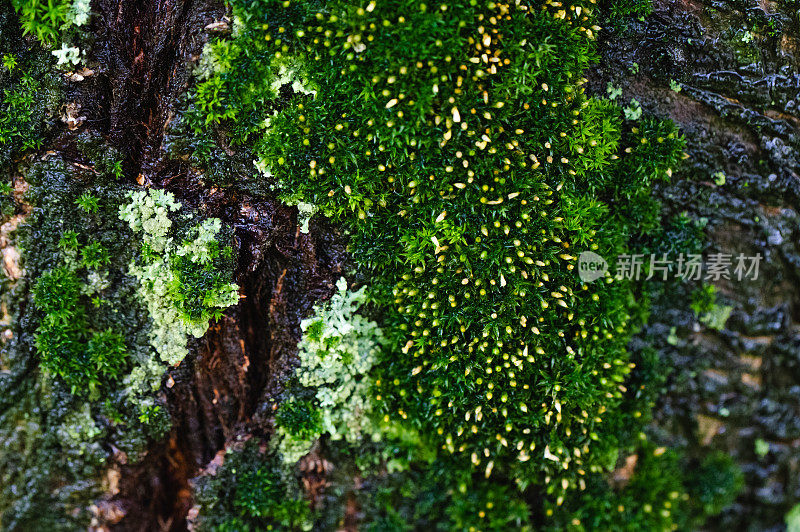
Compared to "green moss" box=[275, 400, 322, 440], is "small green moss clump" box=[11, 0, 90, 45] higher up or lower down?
higher up

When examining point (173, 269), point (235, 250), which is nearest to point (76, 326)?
point (173, 269)

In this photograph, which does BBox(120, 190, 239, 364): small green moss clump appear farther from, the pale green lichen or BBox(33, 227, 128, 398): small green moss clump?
the pale green lichen

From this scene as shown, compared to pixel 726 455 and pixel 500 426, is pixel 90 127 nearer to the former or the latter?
pixel 500 426

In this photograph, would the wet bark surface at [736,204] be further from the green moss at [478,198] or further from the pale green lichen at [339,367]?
the pale green lichen at [339,367]

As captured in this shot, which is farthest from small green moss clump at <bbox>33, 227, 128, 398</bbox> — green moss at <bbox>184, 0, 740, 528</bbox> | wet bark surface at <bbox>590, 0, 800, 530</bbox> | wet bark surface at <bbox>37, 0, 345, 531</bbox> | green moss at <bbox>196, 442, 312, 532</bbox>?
wet bark surface at <bbox>590, 0, 800, 530</bbox>

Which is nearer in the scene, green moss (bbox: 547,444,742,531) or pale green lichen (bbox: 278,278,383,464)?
pale green lichen (bbox: 278,278,383,464)

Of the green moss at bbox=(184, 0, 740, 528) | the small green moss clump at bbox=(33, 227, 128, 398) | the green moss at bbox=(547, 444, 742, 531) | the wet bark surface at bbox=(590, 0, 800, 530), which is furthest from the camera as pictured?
the green moss at bbox=(547, 444, 742, 531)

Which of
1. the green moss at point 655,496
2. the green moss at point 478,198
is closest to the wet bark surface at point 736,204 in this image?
the green moss at point 655,496

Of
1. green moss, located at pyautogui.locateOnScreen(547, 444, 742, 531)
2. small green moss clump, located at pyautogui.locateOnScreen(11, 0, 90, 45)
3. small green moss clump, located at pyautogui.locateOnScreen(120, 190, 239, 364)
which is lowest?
green moss, located at pyautogui.locateOnScreen(547, 444, 742, 531)

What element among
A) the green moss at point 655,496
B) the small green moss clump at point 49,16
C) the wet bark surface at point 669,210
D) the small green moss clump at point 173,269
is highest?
the small green moss clump at point 49,16
